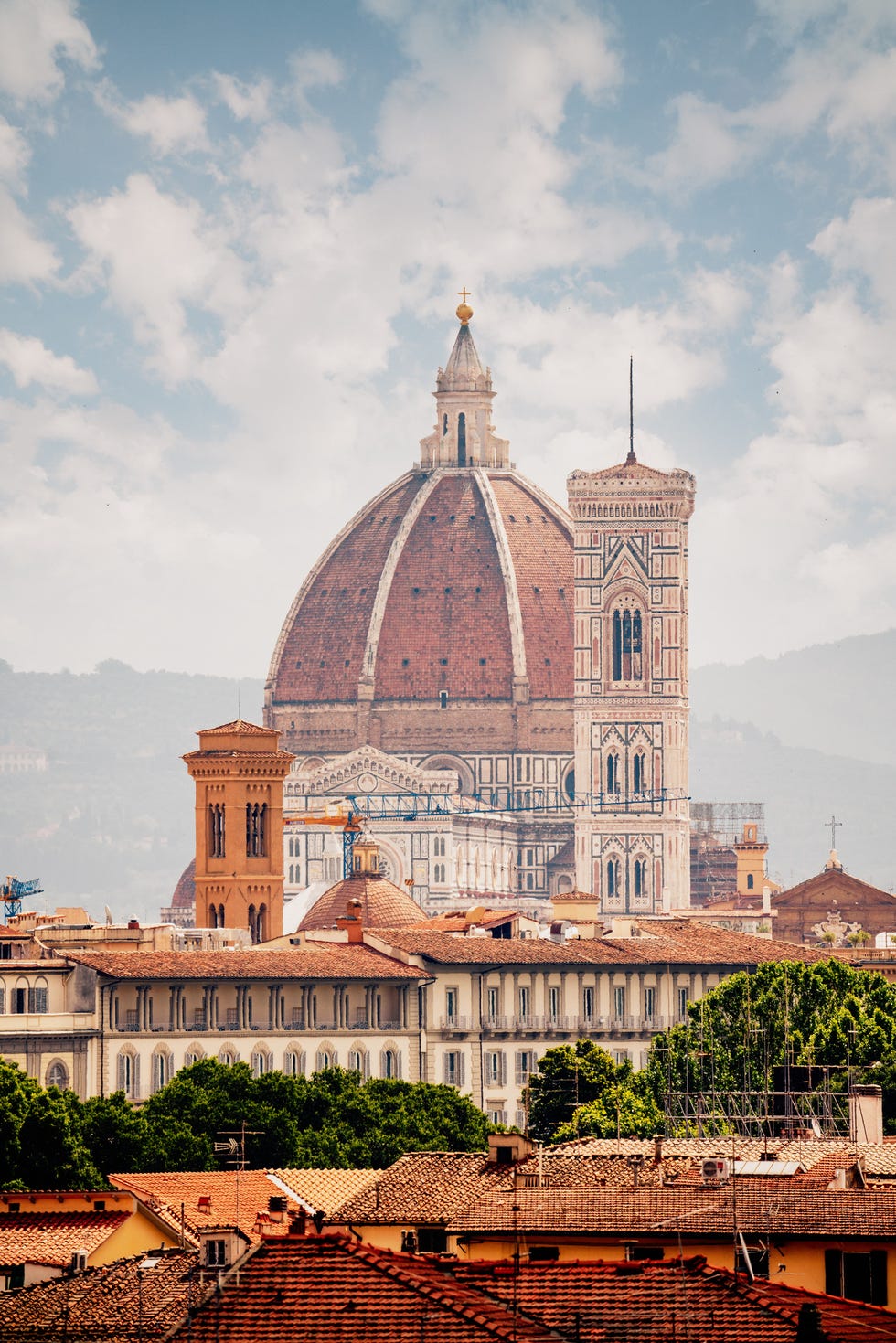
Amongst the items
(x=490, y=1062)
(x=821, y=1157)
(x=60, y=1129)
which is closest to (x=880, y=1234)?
(x=821, y=1157)

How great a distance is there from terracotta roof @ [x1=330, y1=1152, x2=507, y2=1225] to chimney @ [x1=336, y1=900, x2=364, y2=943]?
66.0 metres

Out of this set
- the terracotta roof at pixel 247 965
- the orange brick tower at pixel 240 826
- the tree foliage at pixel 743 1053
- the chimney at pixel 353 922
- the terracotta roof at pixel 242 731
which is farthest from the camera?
the terracotta roof at pixel 242 731

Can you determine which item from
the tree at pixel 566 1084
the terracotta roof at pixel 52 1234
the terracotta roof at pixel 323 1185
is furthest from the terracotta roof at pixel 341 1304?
the tree at pixel 566 1084

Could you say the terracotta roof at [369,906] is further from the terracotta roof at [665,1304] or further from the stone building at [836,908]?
the terracotta roof at [665,1304]

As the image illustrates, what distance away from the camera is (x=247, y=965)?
108 meters

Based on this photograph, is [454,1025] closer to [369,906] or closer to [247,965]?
[247,965]

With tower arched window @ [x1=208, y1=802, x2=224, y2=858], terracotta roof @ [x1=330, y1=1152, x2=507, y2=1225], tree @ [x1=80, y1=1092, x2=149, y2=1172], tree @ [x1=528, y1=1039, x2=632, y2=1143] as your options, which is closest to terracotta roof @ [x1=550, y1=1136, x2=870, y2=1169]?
terracotta roof @ [x1=330, y1=1152, x2=507, y2=1225]

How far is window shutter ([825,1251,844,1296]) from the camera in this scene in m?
43.4

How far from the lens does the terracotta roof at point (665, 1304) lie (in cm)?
3566

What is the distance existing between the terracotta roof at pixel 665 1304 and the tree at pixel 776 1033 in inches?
1655

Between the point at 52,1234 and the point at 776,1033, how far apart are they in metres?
37.6

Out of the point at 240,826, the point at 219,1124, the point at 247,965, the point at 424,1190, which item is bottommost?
the point at 424,1190

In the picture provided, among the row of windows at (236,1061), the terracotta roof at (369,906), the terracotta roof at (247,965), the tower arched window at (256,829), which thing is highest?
the tower arched window at (256,829)

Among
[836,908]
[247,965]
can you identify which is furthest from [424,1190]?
[836,908]
